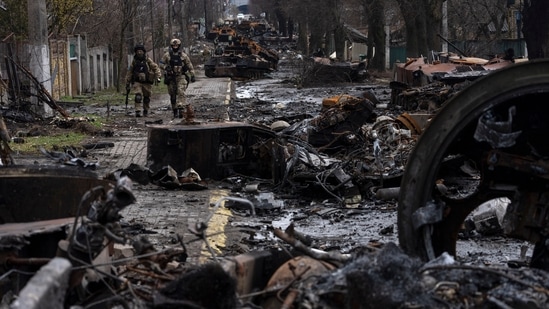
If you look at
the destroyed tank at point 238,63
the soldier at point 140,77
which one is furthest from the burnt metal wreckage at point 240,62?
the soldier at point 140,77

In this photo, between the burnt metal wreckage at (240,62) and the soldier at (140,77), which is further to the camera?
the burnt metal wreckage at (240,62)

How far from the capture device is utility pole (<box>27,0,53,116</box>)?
23.0m

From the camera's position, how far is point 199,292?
15.0ft

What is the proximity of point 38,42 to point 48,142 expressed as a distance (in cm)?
580

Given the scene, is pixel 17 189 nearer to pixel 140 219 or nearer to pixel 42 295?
pixel 42 295

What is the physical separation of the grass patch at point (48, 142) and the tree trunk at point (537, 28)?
11450 millimetres

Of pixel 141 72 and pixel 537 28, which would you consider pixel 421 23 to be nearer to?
pixel 537 28

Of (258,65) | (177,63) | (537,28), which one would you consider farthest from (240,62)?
(537,28)

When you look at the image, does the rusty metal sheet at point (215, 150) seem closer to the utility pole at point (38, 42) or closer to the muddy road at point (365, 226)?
the muddy road at point (365, 226)

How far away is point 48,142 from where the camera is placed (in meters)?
18.2

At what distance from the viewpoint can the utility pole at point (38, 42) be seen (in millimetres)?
22984

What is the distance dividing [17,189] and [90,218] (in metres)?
1.72

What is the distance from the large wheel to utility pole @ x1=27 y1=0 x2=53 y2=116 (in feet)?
60.6

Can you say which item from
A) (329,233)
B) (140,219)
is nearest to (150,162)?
(140,219)
